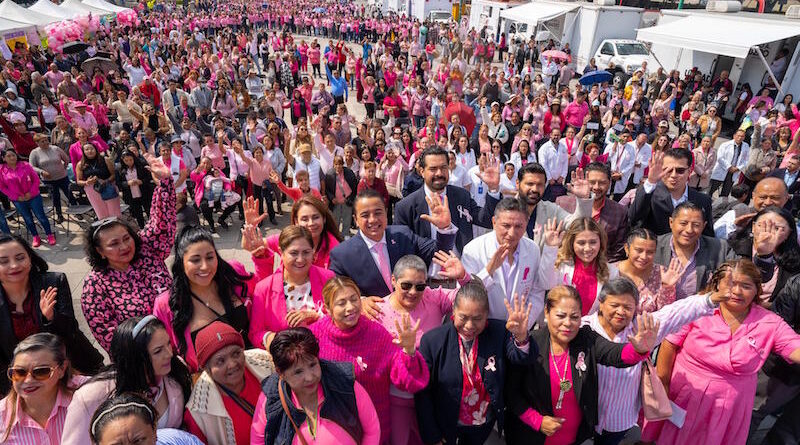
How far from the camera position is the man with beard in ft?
13.4

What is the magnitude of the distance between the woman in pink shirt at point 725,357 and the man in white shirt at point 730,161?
5904 mm

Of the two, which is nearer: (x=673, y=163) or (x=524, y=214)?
(x=524, y=214)

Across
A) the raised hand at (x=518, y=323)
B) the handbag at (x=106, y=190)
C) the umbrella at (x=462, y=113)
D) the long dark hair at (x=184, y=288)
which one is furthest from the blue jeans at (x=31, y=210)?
the raised hand at (x=518, y=323)

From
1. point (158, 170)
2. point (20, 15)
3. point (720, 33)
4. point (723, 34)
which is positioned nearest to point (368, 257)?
point (158, 170)

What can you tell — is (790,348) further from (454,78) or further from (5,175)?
(454,78)

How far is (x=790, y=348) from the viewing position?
8.93ft

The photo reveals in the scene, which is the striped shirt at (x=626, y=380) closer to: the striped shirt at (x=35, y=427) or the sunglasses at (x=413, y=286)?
the sunglasses at (x=413, y=286)

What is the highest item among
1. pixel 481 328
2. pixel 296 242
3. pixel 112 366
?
pixel 296 242

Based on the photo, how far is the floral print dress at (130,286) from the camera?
3162 millimetres

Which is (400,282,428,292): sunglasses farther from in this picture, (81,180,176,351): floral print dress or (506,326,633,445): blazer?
(81,180,176,351): floral print dress

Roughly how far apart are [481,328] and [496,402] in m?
0.50

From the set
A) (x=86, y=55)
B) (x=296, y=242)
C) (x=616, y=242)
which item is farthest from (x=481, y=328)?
(x=86, y=55)

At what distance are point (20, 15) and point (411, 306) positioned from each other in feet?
75.5

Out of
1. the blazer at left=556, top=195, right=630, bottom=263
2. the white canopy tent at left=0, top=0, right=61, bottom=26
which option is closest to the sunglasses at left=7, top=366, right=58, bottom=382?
the blazer at left=556, top=195, right=630, bottom=263
